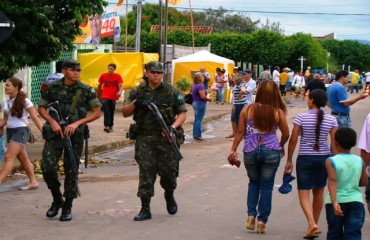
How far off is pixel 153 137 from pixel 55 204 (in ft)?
4.59

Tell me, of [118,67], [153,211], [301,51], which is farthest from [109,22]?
[301,51]

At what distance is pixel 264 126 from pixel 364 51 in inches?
4816

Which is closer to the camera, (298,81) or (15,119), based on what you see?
(15,119)

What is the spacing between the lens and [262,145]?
28.7 ft

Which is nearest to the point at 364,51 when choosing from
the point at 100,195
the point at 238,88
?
the point at 238,88

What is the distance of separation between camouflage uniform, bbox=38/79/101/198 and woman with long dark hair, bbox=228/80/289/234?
1890 mm

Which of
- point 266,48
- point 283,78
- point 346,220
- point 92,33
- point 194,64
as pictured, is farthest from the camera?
point 266,48

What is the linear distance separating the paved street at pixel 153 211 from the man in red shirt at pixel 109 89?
5.92 m

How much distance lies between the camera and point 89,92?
31.7 ft

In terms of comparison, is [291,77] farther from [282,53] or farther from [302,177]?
[302,177]

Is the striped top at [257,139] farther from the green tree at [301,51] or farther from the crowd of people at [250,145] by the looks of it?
the green tree at [301,51]

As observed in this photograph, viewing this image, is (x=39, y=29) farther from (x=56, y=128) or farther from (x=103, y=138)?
(x=56, y=128)

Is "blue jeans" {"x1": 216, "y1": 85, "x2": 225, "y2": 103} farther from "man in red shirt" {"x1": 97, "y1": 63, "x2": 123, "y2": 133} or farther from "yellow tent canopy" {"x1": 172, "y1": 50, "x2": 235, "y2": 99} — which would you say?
"man in red shirt" {"x1": 97, "y1": 63, "x2": 123, "y2": 133}

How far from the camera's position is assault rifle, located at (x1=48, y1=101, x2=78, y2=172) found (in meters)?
9.38
